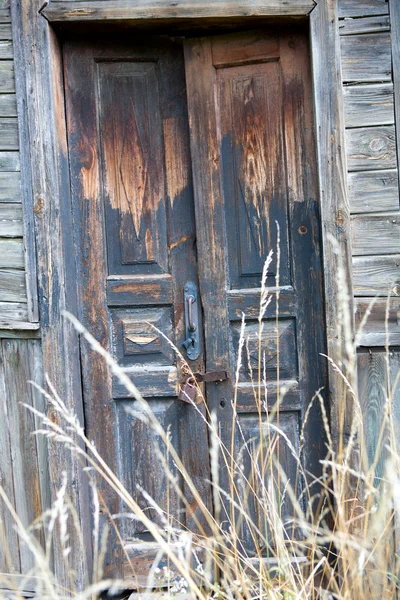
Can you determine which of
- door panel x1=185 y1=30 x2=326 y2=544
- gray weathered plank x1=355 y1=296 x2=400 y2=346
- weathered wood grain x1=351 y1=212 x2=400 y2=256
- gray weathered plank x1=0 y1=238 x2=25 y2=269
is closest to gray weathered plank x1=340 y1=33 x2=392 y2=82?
door panel x1=185 y1=30 x2=326 y2=544

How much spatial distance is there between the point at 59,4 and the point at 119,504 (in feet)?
7.64

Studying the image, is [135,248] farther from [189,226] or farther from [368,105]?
[368,105]

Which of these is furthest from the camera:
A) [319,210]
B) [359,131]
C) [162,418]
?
[162,418]

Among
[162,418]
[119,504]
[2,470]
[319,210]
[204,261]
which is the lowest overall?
[119,504]

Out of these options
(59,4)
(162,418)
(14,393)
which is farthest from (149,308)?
(59,4)

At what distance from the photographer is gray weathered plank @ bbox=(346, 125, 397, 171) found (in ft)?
7.79

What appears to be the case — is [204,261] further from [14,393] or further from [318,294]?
[14,393]

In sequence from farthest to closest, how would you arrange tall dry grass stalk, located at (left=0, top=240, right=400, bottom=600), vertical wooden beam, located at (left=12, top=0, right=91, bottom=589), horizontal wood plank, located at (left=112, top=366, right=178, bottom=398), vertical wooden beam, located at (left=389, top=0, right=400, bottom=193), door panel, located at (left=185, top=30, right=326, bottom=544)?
horizontal wood plank, located at (left=112, top=366, right=178, bottom=398)
door panel, located at (left=185, top=30, right=326, bottom=544)
vertical wooden beam, located at (left=12, top=0, right=91, bottom=589)
vertical wooden beam, located at (left=389, top=0, right=400, bottom=193)
tall dry grass stalk, located at (left=0, top=240, right=400, bottom=600)

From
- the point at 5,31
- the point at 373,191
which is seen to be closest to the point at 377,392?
the point at 373,191

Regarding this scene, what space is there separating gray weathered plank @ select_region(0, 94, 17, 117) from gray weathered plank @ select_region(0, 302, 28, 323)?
86 centimetres

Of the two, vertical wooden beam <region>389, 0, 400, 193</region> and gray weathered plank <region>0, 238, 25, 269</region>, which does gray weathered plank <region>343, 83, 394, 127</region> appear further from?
gray weathered plank <region>0, 238, 25, 269</region>

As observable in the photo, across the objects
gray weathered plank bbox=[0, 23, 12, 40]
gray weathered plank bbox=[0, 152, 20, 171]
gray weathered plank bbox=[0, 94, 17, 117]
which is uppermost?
gray weathered plank bbox=[0, 23, 12, 40]

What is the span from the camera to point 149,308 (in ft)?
8.98

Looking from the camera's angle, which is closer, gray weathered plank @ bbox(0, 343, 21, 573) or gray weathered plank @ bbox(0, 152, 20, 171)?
gray weathered plank @ bbox(0, 152, 20, 171)
